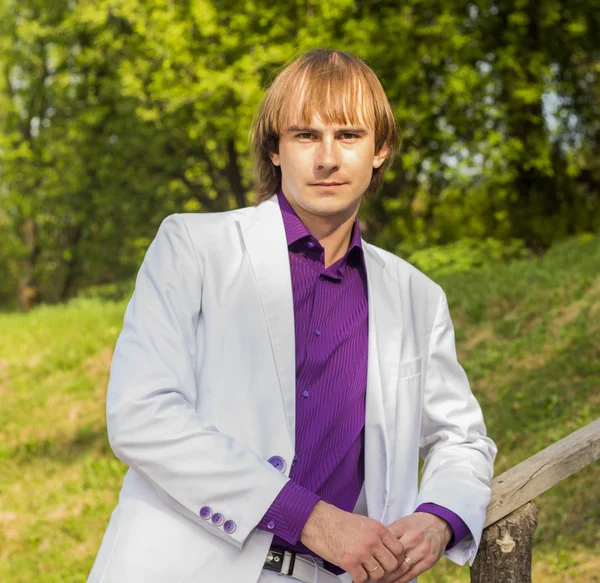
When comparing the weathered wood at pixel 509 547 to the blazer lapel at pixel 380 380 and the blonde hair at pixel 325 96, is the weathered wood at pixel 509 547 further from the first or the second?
the blonde hair at pixel 325 96

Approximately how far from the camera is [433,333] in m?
2.49

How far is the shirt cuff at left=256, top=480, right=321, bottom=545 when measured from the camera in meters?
1.98

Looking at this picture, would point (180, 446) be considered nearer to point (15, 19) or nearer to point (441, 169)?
point (441, 169)

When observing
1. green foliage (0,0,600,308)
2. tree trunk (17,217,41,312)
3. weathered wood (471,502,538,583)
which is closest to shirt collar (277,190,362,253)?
weathered wood (471,502,538,583)

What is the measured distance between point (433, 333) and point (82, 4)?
15.1m

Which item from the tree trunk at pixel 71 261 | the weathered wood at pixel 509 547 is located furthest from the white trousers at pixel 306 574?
the tree trunk at pixel 71 261

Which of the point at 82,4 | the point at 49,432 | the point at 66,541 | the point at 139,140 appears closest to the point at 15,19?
the point at 82,4

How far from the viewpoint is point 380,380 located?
2.33 metres

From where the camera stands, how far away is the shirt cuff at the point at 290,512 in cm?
198

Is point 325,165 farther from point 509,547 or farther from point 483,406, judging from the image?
point 483,406

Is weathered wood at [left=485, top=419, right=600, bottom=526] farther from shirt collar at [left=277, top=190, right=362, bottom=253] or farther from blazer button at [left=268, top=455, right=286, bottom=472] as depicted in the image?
shirt collar at [left=277, top=190, right=362, bottom=253]

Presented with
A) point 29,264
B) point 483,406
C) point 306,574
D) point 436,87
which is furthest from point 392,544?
point 29,264

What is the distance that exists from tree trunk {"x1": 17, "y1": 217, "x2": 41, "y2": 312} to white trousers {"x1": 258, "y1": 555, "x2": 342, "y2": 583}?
62.8ft

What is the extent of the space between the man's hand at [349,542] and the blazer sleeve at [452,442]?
0.94ft
